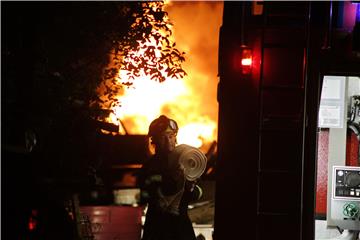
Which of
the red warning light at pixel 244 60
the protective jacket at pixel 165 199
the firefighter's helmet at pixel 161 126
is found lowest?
the protective jacket at pixel 165 199

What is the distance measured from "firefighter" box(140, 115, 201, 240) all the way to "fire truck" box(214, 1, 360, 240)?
0.60 metres

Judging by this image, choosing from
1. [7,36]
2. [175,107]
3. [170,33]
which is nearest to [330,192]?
[175,107]

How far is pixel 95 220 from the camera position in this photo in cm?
877

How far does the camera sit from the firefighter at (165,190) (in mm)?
7973

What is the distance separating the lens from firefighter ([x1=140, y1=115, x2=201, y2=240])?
26.2 ft

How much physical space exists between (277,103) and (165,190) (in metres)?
2.20

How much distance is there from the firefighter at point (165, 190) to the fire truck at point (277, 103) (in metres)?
0.60

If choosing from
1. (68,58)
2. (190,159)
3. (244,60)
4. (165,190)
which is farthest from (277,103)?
(68,58)

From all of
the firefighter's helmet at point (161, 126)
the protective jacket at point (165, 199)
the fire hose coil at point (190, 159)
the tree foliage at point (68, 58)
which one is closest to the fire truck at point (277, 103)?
the fire hose coil at point (190, 159)

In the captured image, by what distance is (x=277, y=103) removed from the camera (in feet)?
26.3

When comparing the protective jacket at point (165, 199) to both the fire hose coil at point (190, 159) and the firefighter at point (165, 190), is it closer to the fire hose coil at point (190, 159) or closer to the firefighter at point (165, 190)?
the firefighter at point (165, 190)

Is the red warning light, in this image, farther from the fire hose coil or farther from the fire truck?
the fire hose coil

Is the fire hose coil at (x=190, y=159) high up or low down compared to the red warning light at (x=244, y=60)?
down

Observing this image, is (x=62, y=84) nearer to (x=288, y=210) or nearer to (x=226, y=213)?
(x=226, y=213)
